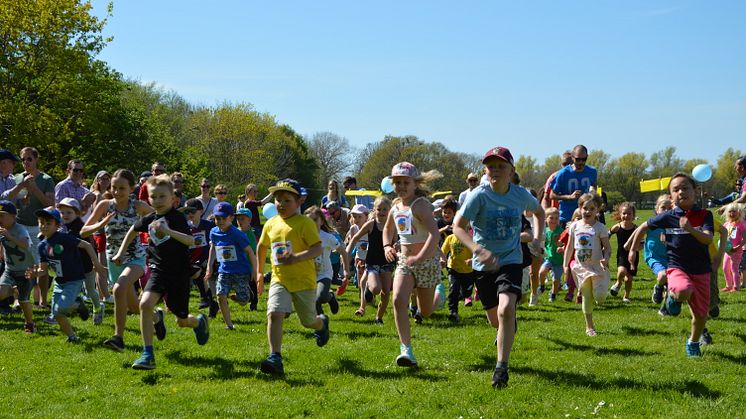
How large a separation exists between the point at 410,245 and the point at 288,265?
1.50 metres

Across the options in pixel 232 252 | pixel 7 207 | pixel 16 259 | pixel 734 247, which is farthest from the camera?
pixel 734 247

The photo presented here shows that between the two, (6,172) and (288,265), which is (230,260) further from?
(6,172)

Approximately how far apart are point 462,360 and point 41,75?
31.9 metres

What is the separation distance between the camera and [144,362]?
694cm

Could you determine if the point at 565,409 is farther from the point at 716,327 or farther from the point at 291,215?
the point at 716,327

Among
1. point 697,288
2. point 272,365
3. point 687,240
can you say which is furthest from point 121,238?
point 697,288

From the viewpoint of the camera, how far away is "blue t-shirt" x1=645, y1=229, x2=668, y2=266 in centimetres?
983

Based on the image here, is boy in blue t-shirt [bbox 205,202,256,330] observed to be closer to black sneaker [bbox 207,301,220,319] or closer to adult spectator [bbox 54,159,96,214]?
black sneaker [bbox 207,301,220,319]

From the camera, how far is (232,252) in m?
10.0

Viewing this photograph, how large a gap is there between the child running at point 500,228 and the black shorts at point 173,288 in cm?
301

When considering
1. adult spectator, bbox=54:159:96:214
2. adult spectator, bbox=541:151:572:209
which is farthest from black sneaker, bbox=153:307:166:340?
adult spectator, bbox=541:151:572:209

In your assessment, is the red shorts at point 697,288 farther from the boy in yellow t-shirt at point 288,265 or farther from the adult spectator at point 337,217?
the adult spectator at point 337,217

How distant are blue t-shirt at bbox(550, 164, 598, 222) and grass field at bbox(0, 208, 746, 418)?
3.11 meters

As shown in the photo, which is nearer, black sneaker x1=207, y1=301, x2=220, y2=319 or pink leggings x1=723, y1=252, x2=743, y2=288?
black sneaker x1=207, y1=301, x2=220, y2=319
